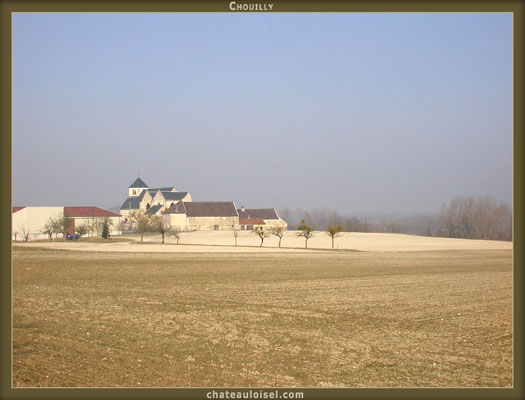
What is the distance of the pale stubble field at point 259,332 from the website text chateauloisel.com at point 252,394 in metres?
2.20

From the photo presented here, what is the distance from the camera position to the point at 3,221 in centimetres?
622

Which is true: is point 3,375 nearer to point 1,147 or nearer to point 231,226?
point 1,147

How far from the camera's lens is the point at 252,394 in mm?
5680

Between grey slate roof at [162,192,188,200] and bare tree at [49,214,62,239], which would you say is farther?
grey slate roof at [162,192,188,200]

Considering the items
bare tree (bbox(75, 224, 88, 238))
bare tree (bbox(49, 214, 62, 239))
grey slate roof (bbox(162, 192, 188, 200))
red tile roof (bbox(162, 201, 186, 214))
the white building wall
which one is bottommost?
bare tree (bbox(75, 224, 88, 238))

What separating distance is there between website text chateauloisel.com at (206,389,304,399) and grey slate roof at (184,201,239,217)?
84665 mm

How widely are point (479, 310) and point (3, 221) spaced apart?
1347cm

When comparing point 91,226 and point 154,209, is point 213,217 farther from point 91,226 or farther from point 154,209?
point 91,226

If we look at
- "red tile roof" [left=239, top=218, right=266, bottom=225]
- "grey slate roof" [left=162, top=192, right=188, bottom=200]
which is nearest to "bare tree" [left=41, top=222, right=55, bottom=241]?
"red tile roof" [left=239, top=218, right=266, bottom=225]

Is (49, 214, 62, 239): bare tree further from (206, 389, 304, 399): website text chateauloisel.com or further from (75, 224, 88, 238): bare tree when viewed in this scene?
(206, 389, 304, 399): website text chateauloisel.com

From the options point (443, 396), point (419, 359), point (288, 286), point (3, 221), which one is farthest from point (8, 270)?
point (288, 286)

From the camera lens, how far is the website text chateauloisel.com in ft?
18.6

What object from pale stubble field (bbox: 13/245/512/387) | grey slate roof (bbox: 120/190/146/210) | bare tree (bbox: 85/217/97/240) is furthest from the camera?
grey slate roof (bbox: 120/190/146/210)

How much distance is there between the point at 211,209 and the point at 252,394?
8528cm
